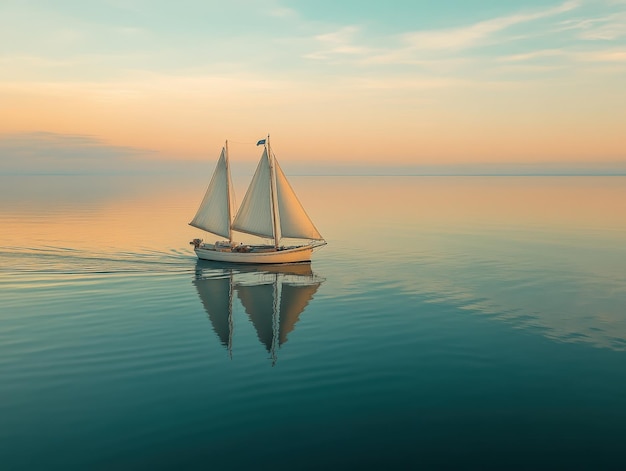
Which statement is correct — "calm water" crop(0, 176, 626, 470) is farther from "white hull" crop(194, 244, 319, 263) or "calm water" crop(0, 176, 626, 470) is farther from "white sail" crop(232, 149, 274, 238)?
"white sail" crop(232, 149, 274, 238)

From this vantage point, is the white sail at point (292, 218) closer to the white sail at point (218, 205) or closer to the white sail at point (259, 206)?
the white sail at point (259, 206)

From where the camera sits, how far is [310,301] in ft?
153

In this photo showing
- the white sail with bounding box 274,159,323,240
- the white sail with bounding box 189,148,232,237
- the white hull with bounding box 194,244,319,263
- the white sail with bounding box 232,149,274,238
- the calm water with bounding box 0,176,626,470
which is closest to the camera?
Result: the calm water with bounding box 0,176,626,470

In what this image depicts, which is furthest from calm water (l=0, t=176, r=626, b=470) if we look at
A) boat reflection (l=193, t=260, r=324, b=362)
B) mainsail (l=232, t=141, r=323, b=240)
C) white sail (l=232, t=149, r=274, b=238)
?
white sail (l=232, t=149, r=274, b=238)

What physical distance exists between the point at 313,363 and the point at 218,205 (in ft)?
141

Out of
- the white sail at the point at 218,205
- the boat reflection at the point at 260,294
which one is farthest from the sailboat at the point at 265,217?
the boat reflection at the point at 260,294

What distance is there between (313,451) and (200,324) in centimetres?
2010

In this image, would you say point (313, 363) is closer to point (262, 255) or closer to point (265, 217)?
point (262, 255)

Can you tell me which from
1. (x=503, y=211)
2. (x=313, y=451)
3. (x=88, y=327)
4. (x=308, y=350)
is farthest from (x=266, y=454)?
(x=503, y=211)

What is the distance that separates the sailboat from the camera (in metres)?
65.0

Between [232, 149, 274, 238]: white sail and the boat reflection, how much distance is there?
16.5 feet

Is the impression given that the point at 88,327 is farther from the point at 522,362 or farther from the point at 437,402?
the point at 522,362

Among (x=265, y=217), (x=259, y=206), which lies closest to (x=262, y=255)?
(x=265, y=217)

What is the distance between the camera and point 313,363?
99.6ft
